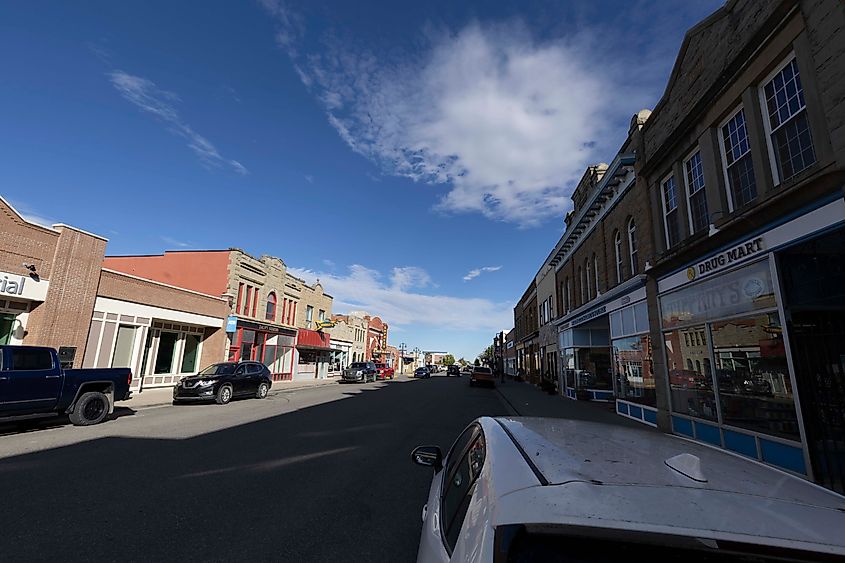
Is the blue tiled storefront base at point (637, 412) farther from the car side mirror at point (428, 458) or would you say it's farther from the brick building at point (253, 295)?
the brick building at point (253, 295)

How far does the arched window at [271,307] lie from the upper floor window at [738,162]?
97.7ft

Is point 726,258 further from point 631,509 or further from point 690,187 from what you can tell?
point 631,509

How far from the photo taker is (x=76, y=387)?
10422 mm

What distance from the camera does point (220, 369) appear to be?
17.4m

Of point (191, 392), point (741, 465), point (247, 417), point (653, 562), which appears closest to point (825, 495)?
point (741, 465)

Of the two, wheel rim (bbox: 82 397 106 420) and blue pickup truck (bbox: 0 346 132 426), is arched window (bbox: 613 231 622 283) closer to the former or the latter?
blue pickup truck (bbox: 0 346 132 426)

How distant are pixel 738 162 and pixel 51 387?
658 inches

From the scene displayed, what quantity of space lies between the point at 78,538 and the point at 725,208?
39.4 feet

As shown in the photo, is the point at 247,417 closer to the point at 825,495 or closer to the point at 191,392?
the point at 191,392

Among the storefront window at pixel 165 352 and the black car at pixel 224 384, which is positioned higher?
the storefront window at pixel 165 352

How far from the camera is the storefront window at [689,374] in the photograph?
958 cm

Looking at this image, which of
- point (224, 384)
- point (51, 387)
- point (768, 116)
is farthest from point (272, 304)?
point (768, 116)

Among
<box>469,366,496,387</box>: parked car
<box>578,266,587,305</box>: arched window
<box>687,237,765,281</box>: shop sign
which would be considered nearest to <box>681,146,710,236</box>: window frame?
<box>687,237,765,281</box>: shop sign

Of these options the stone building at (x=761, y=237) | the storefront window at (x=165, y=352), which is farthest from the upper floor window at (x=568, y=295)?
the storefront window at (x=165, y=352)
